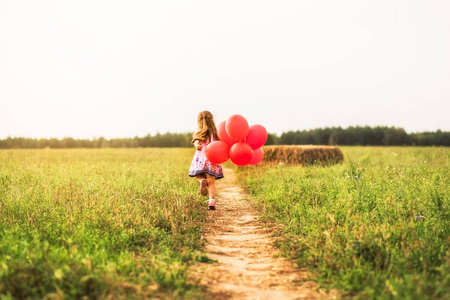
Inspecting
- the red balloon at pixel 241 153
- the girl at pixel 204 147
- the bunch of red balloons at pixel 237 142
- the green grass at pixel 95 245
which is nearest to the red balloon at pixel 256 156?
the bunch of red balloons at pixel 237 142

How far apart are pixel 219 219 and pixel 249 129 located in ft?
5.97

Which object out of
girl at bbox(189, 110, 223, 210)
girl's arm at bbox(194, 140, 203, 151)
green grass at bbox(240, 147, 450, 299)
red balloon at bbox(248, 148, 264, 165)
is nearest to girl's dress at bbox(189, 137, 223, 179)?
girl at bbox(189, 110, 223, 210)

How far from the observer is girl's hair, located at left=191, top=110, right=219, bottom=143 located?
728 centimetres

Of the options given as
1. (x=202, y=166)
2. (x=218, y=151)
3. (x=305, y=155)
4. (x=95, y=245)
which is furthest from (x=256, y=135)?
(x=305, y=155)

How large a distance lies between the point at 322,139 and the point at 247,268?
37.9m

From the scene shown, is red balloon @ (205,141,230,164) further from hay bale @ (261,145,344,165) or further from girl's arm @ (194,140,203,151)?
hay bale @ (261,145,344,165)

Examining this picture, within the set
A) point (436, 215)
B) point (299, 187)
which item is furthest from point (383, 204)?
point (299, 187)

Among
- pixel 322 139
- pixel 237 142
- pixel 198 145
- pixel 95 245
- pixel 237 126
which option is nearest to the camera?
pixel 95 245

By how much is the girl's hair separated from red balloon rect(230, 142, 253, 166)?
1.13 meters

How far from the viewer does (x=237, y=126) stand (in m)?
6.07

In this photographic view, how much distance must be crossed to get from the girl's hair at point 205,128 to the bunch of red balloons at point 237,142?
737mm

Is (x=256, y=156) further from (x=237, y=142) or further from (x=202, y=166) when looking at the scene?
(x=202, y=166)

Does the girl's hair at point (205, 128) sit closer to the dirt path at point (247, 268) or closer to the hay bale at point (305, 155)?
the dirt path at point (247, 268)

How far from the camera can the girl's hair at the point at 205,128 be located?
728 centimetres
